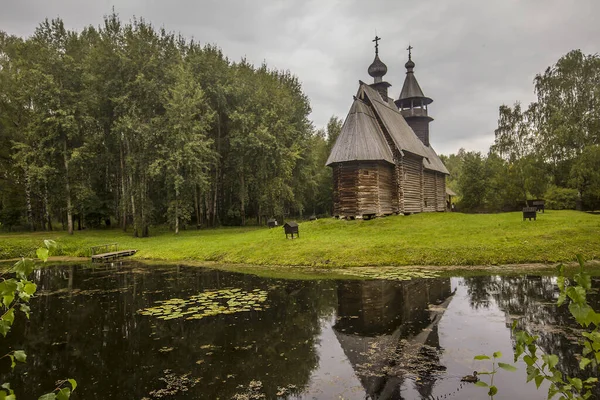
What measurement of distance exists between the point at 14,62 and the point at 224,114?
1990 cm

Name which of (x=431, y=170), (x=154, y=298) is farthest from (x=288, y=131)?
(x=154, y=298)

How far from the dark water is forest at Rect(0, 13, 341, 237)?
2036cm

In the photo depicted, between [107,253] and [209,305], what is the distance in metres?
14.9

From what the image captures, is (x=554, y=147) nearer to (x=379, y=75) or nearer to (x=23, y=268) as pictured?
(x=379, y=75)

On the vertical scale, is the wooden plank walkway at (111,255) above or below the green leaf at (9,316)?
below

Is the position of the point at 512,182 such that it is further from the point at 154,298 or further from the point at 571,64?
the point at 154,298

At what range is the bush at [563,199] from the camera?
37.0m

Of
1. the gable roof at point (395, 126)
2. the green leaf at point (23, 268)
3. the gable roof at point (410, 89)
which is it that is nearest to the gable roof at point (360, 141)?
the gable roof at point (395, 126)

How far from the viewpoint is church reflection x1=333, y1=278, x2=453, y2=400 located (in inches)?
238

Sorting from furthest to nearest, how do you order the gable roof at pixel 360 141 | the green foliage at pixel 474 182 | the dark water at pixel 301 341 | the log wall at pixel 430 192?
the green foliage at pixel 474 182
the log wall at pixel 430 192
the gable roof at pixel 360 141
the dark water at pixel 301 341

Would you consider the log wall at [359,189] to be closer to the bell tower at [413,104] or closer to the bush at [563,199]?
the bell tower at [413,104]

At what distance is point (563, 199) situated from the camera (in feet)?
123

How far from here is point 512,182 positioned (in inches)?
1663

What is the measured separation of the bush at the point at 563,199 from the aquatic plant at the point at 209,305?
3790 centimetres
